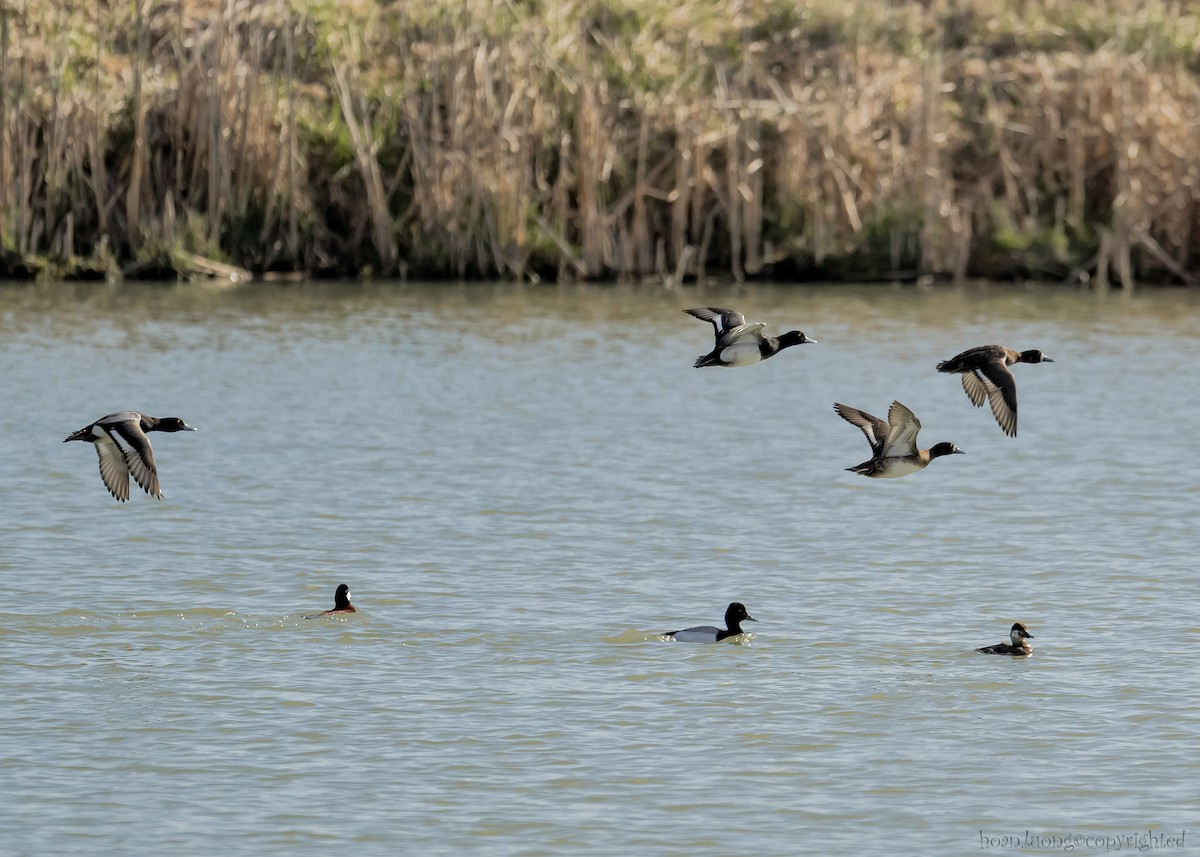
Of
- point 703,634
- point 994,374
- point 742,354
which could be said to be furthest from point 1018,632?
point 742,354

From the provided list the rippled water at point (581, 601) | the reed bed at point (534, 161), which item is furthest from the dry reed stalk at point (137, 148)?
the rippled water at point (581, 601)

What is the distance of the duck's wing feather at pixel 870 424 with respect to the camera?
1388 cm

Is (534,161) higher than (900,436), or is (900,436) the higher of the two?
(534,161)

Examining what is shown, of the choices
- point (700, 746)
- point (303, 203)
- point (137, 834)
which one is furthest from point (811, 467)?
point (303, 203)

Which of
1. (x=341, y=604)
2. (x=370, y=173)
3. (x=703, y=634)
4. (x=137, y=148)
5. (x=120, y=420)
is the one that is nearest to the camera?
(x=120, y=420)

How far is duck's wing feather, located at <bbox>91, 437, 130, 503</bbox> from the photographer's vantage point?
1341 centimetres

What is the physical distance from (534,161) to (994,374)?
2093cm

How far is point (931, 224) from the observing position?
3319 cm

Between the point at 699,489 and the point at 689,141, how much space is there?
14025 millimetres

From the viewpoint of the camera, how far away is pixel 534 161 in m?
33.2

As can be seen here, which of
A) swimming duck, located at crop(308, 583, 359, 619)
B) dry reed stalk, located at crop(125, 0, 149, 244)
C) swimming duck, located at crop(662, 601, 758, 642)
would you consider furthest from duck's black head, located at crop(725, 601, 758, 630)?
dry reed stalk, located at crop(125, 0, 149, 244)

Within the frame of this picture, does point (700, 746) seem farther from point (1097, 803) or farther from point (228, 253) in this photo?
point (228, 253)

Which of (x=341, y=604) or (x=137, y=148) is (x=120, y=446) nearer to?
(x=341, y=604)

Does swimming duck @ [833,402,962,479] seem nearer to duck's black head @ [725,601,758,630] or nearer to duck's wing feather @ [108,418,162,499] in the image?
duck's black head @ [725,601,758,630]
